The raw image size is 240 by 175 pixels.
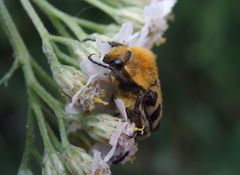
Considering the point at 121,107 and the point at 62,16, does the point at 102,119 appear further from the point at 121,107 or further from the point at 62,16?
the point at 62,16

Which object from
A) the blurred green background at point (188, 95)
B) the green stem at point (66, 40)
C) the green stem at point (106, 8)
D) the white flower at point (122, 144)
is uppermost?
the blurred green background at point (188, 95)

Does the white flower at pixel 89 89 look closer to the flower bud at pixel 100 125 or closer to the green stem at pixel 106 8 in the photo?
the flower bud at pixel 100 125

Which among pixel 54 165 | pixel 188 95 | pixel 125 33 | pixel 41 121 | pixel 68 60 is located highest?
pixel 188 95

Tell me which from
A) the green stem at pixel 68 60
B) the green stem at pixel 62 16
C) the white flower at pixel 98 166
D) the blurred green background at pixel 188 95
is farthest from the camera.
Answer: the blurred green background at pixel 188 95

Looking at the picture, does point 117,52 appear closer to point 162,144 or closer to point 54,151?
point 54,151

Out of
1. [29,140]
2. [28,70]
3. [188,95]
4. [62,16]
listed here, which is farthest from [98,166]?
[188,95]

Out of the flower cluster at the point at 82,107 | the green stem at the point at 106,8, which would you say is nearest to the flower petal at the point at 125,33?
the flower cluster at the point at 82,107


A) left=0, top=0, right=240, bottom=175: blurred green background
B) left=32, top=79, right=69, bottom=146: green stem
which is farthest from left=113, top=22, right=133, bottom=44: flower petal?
left=0, top=0, right=240, bottom=175: blurred green background

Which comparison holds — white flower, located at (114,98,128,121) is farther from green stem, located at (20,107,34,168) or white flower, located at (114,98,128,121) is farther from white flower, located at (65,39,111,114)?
green stem, located at (20,107,34,168)
